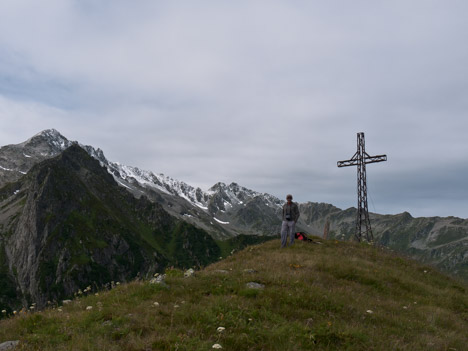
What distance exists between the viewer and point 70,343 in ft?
25.0

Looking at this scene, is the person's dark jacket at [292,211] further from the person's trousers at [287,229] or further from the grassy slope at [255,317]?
the grassy slope at [255,317]

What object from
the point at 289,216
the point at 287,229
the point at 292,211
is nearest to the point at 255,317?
the point at 289,216

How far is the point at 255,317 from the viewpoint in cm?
948

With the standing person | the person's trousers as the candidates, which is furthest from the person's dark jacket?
the person's trousers

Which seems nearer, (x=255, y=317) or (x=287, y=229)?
(x=255, y=317)

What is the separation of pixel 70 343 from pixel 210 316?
346 centimetres

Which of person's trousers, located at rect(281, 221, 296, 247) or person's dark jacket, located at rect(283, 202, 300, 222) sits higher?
person's dark jacket, located at rect(283, 202, 300, 222)

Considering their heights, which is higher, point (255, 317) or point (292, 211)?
point (292, 211)


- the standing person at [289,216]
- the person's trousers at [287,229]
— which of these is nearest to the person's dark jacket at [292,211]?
the standing person at [289,216]

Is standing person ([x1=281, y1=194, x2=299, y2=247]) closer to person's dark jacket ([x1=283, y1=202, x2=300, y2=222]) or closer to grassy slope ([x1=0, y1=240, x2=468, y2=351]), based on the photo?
person's dark jacket ([x1=283, y1=202, x2=300, y2=222])

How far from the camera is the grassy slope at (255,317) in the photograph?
8023mm

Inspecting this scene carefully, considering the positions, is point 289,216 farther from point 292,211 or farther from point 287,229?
point 287,229

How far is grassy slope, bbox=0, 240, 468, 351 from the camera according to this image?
8.02 meters

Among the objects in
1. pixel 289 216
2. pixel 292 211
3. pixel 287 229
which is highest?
pixel 292 211
